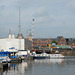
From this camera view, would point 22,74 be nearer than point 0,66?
Yes

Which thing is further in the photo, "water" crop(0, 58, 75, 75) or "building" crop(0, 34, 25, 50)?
"building" crop(0, 34, 25, 50)

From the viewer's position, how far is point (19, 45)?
425 feet

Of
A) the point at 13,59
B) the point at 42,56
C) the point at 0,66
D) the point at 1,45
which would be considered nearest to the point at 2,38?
the point at 1,45

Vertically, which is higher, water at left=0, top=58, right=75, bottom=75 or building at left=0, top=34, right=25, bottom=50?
building at left=0, top=34, right=25, bottom=50

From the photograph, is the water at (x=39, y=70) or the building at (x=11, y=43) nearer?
the water at (x=39, y=70)

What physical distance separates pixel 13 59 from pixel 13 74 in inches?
1220

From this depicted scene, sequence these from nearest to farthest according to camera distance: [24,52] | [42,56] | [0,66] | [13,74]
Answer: [13,74], [0,66], [24,52], [42,56]

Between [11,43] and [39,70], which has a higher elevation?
[11,43]

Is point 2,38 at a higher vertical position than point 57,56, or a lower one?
higher

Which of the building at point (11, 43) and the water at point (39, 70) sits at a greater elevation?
the building at point (11, 43)

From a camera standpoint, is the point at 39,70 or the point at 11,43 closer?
the point at 39,70

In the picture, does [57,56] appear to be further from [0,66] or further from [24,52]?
[0,66]

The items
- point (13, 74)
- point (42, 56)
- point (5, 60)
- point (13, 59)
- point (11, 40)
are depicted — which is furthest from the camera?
point (11, 40)

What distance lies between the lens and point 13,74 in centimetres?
4128
